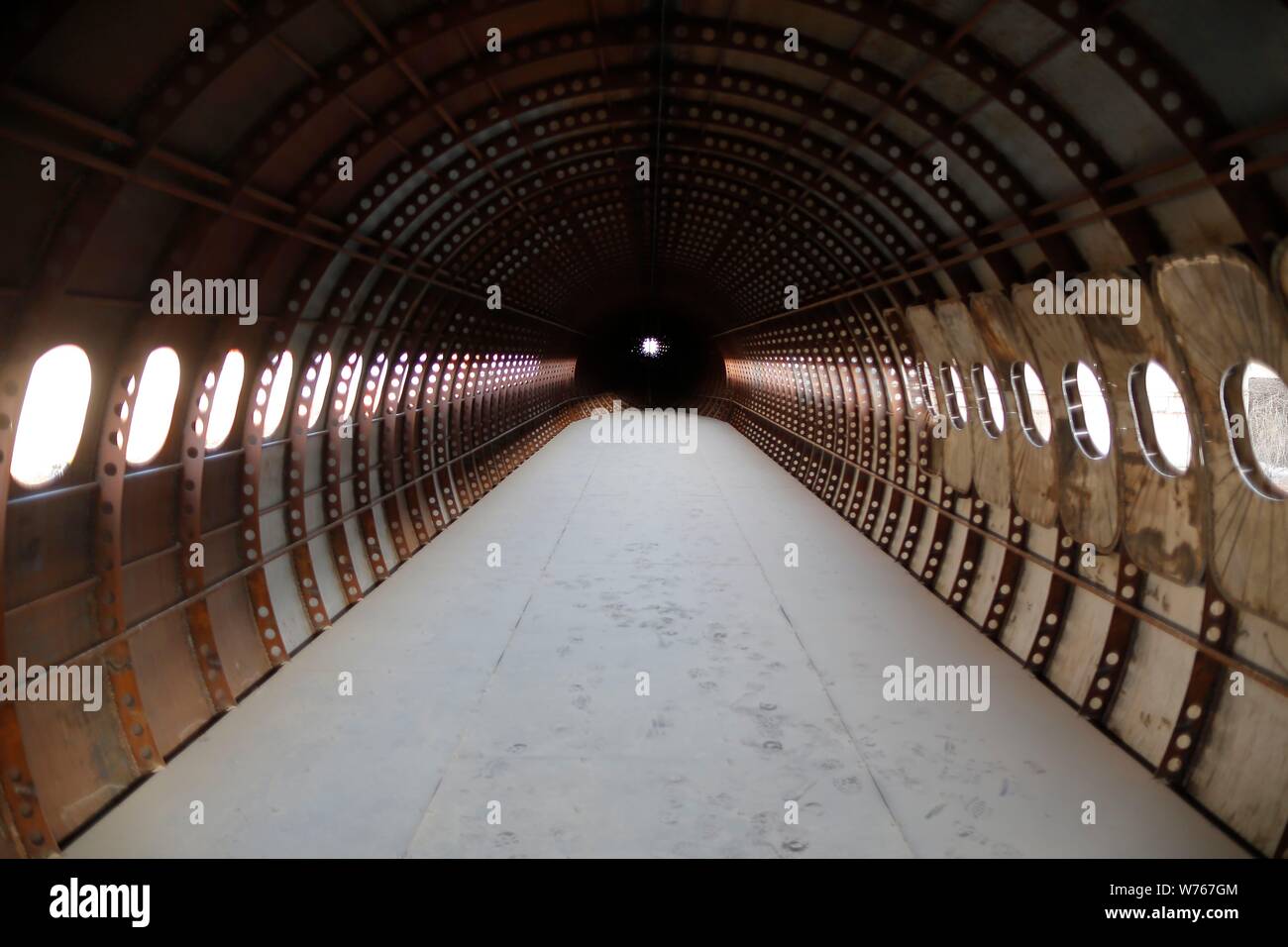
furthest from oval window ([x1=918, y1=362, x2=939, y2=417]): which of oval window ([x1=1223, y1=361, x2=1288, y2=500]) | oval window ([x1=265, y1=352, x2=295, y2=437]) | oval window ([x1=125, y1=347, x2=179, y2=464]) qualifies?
oval window ([x1=125, y1=347, x2=179, y2=464])

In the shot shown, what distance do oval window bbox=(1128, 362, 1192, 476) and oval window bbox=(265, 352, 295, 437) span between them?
9605 mm

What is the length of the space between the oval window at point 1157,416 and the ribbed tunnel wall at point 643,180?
89mm

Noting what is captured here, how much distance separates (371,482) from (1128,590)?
37.7 ft

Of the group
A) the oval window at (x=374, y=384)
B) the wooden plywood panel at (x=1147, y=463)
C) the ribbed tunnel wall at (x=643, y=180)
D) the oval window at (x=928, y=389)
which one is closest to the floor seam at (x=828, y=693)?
the ribbed tunnel wall at (x=643, y=180)

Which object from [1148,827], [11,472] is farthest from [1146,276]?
[11,472]

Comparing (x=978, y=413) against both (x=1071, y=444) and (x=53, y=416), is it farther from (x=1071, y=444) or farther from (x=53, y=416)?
(x=53, y=416)

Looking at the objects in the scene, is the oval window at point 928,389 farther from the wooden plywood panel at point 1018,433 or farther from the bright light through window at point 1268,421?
the bright light through window at point 1268,421

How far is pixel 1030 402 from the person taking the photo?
1103 cm

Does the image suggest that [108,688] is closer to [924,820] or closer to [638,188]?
[924,820]

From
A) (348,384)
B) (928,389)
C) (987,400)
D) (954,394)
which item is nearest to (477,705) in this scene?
(348,384)

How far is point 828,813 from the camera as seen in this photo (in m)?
7.62

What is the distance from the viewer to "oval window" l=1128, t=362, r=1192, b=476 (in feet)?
26.3

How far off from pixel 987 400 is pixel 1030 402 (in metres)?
1.41

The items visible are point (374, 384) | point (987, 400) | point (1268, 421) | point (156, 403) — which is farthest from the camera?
point (374, 384)
